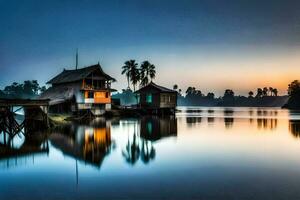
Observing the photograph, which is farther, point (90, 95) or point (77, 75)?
point (77, 75)

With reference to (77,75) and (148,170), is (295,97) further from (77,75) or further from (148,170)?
(148,170)

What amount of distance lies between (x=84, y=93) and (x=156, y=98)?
18.7 metres

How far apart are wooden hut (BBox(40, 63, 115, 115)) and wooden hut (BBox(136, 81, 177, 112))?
11.8m

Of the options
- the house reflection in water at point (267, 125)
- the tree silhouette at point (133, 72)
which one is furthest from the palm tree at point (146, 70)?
the house reflection in water at point (267, 125)

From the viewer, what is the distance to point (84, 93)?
56.3 meters

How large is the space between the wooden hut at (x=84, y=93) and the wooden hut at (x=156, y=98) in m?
11.8

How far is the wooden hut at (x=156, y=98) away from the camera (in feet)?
224

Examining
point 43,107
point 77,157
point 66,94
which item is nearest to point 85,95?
point 66,94

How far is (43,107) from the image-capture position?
1436 inches

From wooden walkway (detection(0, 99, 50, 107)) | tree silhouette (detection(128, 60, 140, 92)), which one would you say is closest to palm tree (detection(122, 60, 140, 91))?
tree silhouette (detection(128, 60, 140, 92))

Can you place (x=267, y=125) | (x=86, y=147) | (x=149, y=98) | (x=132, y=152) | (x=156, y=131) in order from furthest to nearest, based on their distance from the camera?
(x=149, y=98) < (x=267, y=125) < (x=156, y=131) < (x=86, y=147) < (x=132, y=152)

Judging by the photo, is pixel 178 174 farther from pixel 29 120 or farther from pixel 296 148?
pixel 29 120

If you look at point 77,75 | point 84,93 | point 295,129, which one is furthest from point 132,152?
point 77,75

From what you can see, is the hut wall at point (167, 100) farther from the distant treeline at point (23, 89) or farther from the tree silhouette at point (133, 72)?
the distant treeline at point (23, 89)
